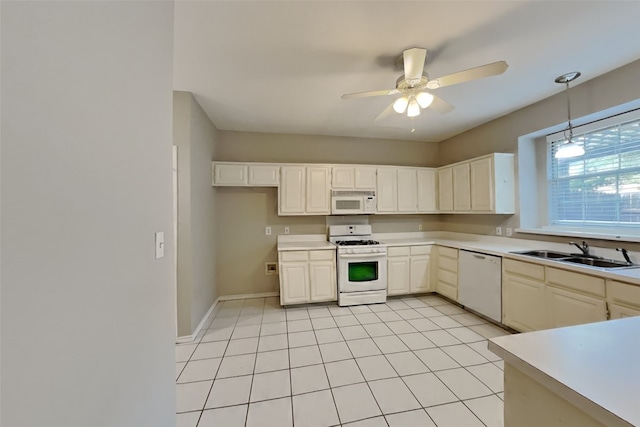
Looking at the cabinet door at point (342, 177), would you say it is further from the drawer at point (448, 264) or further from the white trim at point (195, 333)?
the white trim at point (195, 333)

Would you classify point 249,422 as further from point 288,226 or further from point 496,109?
point 496,109

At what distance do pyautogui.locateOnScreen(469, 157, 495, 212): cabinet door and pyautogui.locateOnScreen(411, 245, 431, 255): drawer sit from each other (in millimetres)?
866

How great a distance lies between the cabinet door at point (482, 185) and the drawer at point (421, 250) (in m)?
0.87

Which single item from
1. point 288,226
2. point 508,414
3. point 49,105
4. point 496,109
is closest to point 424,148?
point 496,109

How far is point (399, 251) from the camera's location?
3787 millimetres

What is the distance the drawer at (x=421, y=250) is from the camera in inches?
151

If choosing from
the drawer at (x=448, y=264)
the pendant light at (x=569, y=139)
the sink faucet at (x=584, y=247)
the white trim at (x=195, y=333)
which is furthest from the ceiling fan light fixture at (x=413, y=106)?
the white trim at (x=195, y=333)

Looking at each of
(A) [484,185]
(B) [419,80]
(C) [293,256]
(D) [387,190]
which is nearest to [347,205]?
(D) [387,190]

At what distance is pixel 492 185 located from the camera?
3211mm

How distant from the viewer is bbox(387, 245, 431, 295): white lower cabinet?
3742mm

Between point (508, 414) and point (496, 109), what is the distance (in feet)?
11.5

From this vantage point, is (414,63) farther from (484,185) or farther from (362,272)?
(362,272)

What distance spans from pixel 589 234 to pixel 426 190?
6.72ft

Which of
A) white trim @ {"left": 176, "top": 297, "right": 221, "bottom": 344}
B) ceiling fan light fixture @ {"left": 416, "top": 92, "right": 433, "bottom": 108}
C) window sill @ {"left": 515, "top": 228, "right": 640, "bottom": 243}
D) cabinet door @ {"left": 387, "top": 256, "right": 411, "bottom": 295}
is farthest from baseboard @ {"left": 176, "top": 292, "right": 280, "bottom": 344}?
window sill @ {"left": 515, "top": 228, "right": 640, "bottom": 243}
